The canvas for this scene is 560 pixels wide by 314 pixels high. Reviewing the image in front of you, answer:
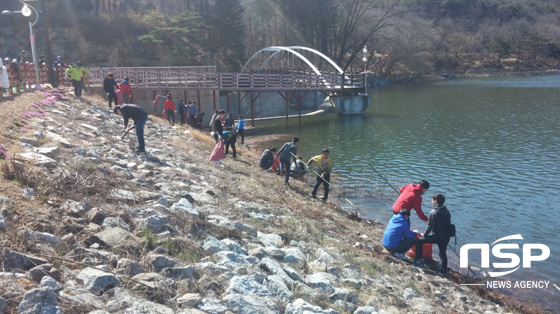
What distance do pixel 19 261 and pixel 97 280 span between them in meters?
0.85

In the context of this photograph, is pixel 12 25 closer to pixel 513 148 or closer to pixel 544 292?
pixel 513 148

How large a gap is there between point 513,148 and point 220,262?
853 inches

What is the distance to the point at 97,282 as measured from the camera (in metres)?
4.89

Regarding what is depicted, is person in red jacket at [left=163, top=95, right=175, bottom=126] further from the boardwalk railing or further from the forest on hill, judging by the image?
the forest on hill

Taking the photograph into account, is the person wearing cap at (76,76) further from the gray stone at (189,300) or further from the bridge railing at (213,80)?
the gray stone at (189,300)

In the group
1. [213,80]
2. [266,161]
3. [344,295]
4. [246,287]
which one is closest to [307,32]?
[213,80]

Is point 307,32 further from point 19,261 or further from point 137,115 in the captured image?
point 19,261

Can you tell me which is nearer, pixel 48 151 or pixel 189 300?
pixel 189 300

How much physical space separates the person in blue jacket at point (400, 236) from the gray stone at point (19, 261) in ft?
22.5

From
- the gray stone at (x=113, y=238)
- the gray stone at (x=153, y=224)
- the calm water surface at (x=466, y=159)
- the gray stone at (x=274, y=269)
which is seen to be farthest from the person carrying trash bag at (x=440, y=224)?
the gray stone at (x=113, y=238)

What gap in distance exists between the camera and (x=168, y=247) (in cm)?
636

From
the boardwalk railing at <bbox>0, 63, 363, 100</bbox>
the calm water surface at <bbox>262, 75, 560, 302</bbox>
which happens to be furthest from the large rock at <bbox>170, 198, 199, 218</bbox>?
the boardwalk railing at <bbox>0, 63, 363, 100</bbox>

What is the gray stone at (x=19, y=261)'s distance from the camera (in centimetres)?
479

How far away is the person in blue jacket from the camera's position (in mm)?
9562
